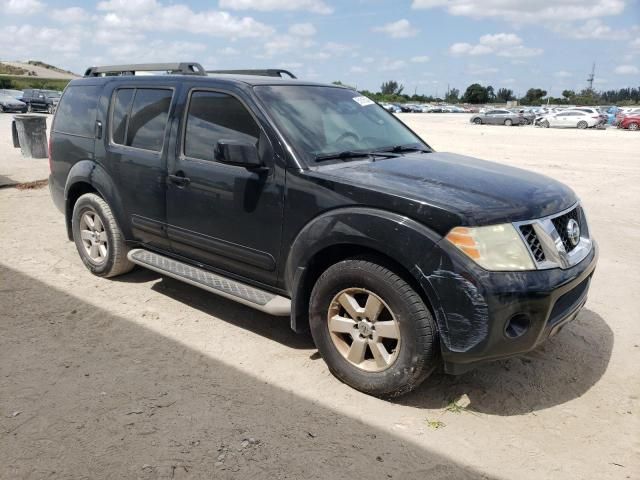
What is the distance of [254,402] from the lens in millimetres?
3270

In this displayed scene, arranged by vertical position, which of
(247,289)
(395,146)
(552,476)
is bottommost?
(552,476)

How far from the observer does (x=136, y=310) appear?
460 cm

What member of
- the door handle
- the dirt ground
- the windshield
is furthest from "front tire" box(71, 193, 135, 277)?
A: the windshield

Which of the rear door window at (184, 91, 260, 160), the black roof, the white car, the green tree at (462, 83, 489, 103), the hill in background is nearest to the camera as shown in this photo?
the rear door window at (184, 91, 260, 160)

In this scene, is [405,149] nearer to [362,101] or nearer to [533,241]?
[362,101]

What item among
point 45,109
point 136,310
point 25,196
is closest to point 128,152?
point 136,310

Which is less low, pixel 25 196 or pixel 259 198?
pixel 259 198

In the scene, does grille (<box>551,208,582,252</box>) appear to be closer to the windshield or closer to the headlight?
the headlight

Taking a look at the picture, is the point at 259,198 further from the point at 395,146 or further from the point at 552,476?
the point at 552,476

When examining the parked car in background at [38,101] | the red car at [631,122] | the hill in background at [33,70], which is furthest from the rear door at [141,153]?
the hill in background at [33,70]

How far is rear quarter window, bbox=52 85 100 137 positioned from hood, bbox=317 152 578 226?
2781 millimetres

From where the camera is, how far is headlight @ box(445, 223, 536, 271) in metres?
2.83

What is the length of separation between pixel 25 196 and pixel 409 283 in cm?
799

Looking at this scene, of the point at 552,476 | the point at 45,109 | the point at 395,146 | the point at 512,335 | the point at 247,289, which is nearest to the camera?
the point at 552,476
